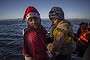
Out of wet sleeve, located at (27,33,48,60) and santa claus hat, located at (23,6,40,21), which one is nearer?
wet sleeve, located at (27,33,48,60)

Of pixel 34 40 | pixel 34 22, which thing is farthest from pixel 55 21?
→ pixel 34 40

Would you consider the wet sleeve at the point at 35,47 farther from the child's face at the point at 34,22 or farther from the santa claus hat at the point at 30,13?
the santa claus hat at the point at 30,13

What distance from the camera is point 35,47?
342 cm

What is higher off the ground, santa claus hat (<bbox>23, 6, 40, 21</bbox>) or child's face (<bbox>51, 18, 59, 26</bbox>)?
santa claus hat (<bbox>23, 6, 40, 21</bbox>)

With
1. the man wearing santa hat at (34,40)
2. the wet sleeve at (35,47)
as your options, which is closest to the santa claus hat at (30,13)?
the man wearing santa hat at (34,40)

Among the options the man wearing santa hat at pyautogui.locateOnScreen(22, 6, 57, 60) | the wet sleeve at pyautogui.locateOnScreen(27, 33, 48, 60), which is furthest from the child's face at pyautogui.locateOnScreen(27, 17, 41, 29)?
the wet sleeve at pyautogui.locateOnScreen(27, 33, 48, 60)

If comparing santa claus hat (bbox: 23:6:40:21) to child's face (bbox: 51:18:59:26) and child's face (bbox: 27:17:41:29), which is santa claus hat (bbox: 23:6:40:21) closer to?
child's face (bbox: 27:17:41:29)

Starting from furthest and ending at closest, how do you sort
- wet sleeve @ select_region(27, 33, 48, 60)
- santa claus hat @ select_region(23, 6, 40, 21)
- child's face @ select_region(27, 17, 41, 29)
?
santa claus hat @ select_region(23, 6, 40, 21) < child's face @ select_region(27, 17, 41, 29) < wet sleeve @ select_region(27, 33, 48, 60)

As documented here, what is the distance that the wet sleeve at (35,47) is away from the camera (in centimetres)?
341

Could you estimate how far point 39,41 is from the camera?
3.45m

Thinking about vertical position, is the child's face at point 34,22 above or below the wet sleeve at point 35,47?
above

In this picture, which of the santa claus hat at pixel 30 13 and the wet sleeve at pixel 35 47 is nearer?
the wet sleeve at pixel 35 47

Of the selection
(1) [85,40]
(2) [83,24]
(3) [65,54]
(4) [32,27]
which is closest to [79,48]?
(1) [85,40]

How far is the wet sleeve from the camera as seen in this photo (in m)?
3.41
